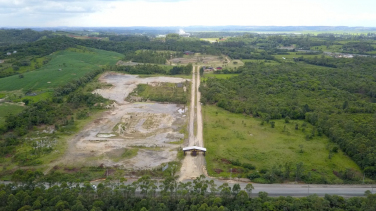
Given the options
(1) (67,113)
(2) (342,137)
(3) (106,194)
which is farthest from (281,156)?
(1) (67,113)

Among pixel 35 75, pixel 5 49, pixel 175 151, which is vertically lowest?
pixel 175 151

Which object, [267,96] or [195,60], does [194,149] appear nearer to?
[267,96]

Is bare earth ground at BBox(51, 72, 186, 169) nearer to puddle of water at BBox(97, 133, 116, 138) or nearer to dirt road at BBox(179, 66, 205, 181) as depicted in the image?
puddle of water at BBox(97, 133, 116, 138)

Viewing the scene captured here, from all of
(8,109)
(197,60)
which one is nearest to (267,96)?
(197,60)

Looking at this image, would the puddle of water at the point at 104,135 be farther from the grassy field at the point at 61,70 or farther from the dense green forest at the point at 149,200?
the grassy field at the point at 61,70

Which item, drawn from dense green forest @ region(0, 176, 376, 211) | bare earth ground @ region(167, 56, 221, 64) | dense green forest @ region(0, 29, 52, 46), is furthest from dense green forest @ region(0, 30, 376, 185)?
dense green forest @ region(0, 29, 52, 46)

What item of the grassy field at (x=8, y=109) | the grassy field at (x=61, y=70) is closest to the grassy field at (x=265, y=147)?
the grassy field at (x=8, y=109)

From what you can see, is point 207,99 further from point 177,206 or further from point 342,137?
point 177,206
